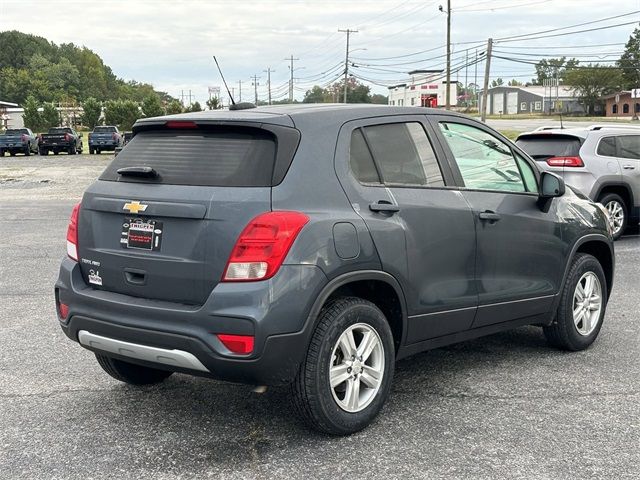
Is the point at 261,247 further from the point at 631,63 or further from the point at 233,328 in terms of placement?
the point at 631,63

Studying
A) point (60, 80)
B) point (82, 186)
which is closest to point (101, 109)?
point (82, 186)

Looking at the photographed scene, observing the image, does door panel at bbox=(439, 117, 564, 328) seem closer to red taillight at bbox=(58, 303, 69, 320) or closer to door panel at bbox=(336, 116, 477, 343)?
door panel at bbox=(336, 116, 477, 343)

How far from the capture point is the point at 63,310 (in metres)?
4.42

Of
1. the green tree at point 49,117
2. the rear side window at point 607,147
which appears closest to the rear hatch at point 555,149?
the rear side window at point 607,147

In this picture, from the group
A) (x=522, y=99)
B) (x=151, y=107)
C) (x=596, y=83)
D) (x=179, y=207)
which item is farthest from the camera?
(x=522, y=99)

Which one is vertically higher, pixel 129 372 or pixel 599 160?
pixel 599 160

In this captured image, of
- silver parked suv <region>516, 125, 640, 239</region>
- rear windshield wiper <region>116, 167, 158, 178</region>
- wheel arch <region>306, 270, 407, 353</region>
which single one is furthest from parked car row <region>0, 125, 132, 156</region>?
wheel arch <region>306, 270, 407, 353</region>

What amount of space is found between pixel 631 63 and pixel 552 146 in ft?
394

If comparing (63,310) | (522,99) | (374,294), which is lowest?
(63,310)

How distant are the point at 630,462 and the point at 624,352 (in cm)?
213

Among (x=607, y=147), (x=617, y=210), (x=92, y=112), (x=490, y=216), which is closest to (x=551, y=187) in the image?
(x=490, y=216)

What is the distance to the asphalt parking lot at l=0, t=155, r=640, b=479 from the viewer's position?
3.78 meters

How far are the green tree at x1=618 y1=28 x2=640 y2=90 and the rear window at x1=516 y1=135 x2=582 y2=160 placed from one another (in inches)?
4513

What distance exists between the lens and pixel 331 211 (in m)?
3.97
